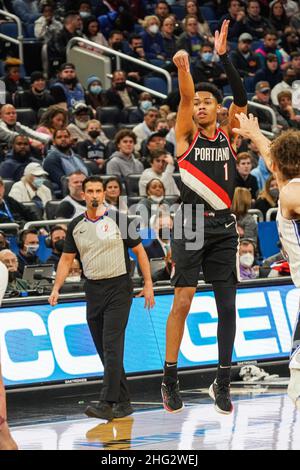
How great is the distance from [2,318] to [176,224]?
315 centimetres

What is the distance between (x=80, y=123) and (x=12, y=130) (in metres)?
1.42

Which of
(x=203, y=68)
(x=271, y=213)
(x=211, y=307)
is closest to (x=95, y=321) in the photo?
(x=211, y=307)

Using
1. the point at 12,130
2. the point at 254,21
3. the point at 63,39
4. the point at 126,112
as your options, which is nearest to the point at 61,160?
the point at 12,130

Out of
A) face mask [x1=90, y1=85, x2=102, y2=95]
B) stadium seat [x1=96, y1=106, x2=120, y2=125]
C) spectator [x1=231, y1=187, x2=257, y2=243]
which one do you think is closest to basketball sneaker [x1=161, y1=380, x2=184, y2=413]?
spectator [x1=231, y1=187, x2=257, y2=243]

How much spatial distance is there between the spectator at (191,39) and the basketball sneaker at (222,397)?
14.1 metres

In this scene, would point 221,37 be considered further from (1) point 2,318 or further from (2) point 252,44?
(2) point 252,44

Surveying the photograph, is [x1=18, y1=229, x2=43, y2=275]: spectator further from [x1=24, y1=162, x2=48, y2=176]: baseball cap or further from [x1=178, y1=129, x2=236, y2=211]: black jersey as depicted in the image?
[x1=178, y1=129, x2=236, y2=211]: black jersey

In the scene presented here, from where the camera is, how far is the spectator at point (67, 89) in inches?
816

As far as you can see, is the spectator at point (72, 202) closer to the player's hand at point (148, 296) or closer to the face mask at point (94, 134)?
the face mask at point (94, 134)

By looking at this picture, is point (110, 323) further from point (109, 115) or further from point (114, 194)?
point (109, 115)

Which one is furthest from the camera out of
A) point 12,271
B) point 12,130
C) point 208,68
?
point 208,68

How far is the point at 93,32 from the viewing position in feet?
77.3

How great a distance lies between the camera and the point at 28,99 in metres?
20.6

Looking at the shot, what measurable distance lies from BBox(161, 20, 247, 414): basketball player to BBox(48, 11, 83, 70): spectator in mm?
11773
